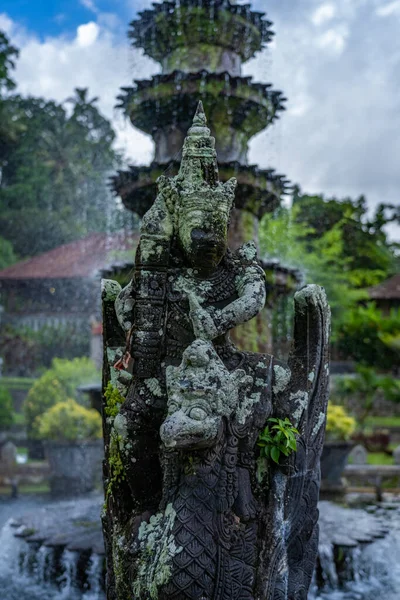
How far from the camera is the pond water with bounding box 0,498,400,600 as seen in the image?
7.05 m

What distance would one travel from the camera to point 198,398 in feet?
13.1

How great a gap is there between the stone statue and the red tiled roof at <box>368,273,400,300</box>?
1242 inches

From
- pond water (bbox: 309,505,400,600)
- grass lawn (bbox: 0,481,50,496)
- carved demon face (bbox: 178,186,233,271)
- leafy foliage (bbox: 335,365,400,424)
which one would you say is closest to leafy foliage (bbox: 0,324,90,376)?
leafy foliage (bbox: 335,365,400,424)

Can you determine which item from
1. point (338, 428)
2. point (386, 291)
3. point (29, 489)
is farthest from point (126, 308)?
point (386, 291)

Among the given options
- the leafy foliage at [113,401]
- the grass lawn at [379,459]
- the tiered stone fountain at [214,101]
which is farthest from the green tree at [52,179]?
the leafy foliage at [113,401]

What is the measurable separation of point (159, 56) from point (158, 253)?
6205 mm

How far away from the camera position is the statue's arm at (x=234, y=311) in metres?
4.28

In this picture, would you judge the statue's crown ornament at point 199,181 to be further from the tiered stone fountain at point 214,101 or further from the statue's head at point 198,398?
the tiered stone fountain at point 214,101

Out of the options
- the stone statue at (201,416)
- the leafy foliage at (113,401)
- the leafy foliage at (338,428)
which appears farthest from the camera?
the leafy foliage at (338,428)

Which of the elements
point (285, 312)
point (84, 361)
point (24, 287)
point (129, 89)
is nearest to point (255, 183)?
point (129, 89)

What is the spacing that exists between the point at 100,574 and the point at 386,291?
3052 cm

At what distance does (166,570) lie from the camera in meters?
3.76

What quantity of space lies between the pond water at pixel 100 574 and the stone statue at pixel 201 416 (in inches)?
111

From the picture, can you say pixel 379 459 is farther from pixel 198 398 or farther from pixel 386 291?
pixel 198 398
